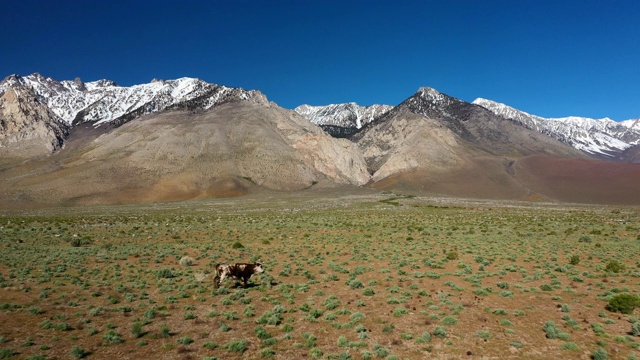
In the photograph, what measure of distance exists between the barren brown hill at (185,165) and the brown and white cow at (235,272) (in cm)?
12132

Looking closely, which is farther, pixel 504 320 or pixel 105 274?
pixel 105 274

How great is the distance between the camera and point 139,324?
13.7m

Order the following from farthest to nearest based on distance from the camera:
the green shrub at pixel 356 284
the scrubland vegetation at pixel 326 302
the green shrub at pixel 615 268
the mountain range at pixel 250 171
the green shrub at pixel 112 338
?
the mountain range at pixel 250 171
the green shrub at pixel 615 268
the green shrub at pixel 356 284
the green shrub at pixel 112 338
the scrubland vegetation at pixel 326 302

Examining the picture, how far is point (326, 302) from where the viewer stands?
16.7 meters

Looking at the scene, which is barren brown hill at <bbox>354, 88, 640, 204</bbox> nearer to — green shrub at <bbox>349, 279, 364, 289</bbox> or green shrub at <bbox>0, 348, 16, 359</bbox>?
green shrub at <bbox>349, 279, 364, 289</bbox>

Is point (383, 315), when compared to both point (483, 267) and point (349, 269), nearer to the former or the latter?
point (349, 269)

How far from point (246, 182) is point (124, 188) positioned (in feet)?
143

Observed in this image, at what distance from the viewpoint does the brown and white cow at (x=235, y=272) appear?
19734 mm

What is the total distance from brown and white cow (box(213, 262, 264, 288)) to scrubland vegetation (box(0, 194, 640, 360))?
563mm

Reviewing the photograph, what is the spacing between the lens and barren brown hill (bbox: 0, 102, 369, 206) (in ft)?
433

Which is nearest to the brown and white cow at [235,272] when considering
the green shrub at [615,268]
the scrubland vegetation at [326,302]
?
the scrubland vegetation at [326,302]

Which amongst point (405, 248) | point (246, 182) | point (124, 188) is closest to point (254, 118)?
point (246, 182)

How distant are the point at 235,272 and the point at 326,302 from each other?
19.1 feet

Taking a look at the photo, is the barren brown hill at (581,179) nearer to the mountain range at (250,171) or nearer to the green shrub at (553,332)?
the mountain range at (250,171)
